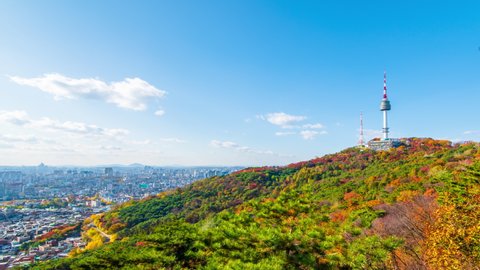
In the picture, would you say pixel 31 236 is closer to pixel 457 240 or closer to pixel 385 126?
pixel 457 240

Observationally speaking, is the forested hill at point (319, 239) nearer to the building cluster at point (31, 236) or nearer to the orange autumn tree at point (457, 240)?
the orange autumn tree at point (457, 240)

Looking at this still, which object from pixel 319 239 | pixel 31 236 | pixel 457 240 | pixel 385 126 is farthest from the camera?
pixel 385 126

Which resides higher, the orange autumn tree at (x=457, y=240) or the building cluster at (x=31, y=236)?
the orange autumn tree at (x=457, y=240)

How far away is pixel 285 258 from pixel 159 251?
3677 millimetres

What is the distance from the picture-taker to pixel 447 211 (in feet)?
18.2

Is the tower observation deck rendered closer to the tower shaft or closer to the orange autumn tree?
the tower shaft

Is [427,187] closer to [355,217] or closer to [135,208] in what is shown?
[355,217]

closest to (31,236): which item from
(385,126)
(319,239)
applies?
(319,239)

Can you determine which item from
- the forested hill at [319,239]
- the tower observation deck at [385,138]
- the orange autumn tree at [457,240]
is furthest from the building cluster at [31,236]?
the tower observation deck at [385,138]

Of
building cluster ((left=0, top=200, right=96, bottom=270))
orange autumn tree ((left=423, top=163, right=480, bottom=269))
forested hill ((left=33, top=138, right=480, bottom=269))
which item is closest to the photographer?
orange autumn tree ((left=423, top=163, right=480, bottom=269))

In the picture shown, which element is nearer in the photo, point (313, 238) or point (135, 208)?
point (313, 238)

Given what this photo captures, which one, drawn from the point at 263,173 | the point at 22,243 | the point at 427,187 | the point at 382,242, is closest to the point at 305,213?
the point at 382,242

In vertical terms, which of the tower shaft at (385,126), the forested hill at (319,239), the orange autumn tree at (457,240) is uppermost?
the tower shaft at (385,126)

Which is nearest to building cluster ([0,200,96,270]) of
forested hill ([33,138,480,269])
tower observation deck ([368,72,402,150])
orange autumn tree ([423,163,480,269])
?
forested hill ([33,138,480,269])
